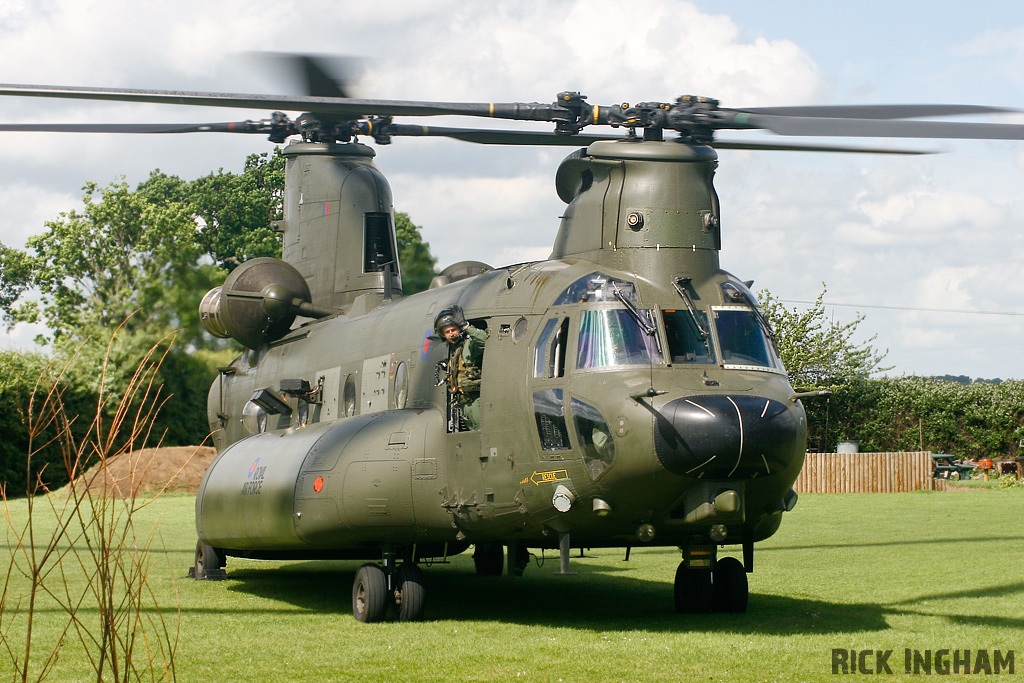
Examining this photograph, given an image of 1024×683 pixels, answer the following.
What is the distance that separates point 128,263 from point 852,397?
28.2 metres

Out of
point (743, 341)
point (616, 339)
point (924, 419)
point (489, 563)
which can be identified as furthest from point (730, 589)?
point (924, 419)

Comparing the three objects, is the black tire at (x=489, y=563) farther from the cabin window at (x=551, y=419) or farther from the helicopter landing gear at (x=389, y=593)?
the cabin window at (x=551, y=419)

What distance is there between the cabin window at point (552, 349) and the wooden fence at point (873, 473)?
25668 mm

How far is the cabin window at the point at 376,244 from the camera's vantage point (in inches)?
709

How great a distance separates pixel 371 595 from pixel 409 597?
1.37ft

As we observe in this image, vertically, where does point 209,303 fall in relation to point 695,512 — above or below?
above

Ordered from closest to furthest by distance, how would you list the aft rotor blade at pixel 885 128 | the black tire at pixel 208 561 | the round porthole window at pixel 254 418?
the aft rotor blade at pixel 885 128 → the black tire at pixel 208 561 → the round porthole window at pixel 254 418

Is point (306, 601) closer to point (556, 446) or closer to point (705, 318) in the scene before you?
point (556, 446)

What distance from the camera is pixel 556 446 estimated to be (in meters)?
10.7

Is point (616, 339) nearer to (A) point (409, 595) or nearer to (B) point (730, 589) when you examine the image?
(B) point (730, 589)

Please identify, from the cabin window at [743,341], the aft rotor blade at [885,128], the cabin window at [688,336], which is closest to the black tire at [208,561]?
the cabin window at [688,336]

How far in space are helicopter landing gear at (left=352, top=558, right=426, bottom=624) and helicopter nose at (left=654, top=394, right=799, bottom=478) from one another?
11.5 ft

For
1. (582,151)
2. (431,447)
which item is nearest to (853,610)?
(431,447)

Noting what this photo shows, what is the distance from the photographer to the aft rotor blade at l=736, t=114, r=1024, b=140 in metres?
9.12
